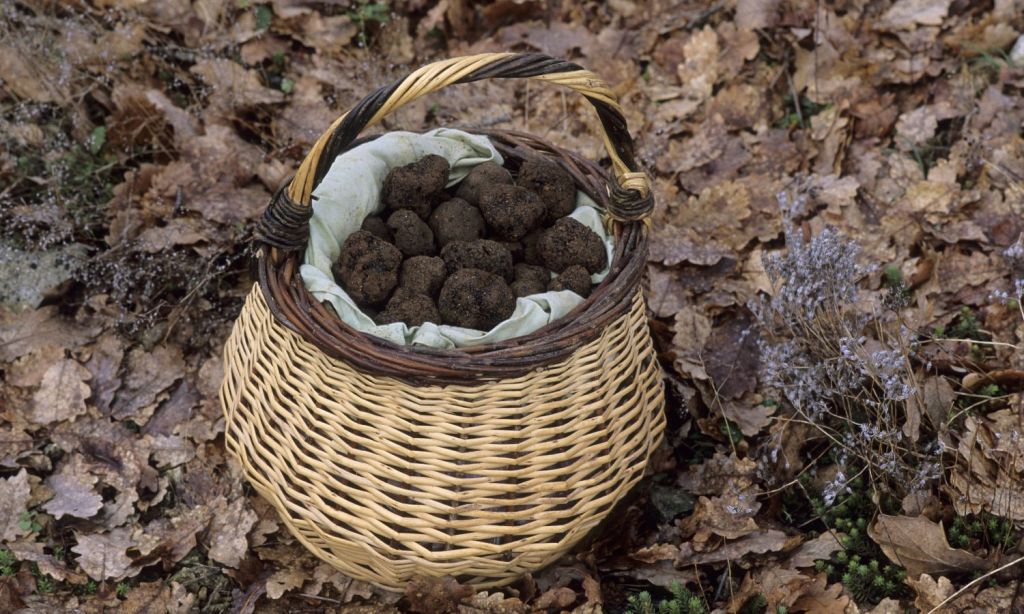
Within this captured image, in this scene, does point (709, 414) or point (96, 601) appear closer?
point (96, 601)

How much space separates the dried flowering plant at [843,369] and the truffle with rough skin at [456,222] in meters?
0.83

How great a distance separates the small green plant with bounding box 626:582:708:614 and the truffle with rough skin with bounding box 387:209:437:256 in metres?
1.05

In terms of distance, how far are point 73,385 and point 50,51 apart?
150cm

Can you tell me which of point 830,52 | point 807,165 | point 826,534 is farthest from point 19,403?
point 830,52

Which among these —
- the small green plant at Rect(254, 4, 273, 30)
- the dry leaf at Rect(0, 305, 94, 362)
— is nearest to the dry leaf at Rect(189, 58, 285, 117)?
the small green plant at Rect(254, 4, 273, 30)

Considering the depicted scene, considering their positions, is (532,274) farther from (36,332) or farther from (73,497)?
(36,332)

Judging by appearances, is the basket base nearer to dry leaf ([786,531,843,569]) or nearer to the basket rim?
the basket rim

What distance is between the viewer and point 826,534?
226 cm

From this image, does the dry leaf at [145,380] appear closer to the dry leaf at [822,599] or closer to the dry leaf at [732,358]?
the dry leaf at [732,358]

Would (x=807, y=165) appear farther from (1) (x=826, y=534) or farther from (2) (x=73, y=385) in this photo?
(2) (x=73, y=385)

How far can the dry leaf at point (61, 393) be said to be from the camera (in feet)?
8.80

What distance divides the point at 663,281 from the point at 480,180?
85 centimetres

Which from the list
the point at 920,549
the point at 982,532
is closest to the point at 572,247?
the point at 920,549

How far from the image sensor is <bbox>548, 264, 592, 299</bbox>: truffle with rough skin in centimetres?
218
